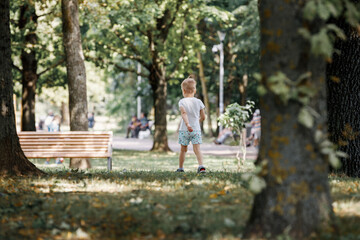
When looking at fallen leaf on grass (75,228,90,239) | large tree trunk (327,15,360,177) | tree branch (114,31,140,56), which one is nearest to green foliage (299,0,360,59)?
fallen leaf on grass (75,228,90,239)

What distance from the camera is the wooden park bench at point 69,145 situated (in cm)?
1253

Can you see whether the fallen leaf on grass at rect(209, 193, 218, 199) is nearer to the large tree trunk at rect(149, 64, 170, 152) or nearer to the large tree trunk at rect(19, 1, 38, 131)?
the large tree trunk at rect(149, 64, 170, 152)

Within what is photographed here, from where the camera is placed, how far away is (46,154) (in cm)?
1262

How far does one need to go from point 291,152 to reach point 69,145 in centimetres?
914

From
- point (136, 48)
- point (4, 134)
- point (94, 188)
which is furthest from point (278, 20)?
point (136, 48)

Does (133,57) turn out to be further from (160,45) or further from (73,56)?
(73,56)

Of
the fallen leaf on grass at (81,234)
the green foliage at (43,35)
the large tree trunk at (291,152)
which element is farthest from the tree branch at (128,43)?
the large tree trunk at (291,152)

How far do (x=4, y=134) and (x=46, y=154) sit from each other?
15.8ft

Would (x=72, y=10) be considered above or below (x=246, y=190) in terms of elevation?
above

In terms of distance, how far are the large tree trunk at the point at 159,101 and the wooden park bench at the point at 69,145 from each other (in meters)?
10.6

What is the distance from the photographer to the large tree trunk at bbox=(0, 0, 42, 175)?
25.9 ft

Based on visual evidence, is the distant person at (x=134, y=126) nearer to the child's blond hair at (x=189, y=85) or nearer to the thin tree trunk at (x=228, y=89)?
the thin tree trunk at (x=228, y=89)

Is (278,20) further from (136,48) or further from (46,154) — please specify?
(136,48)

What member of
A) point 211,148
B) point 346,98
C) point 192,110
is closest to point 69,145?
point 192,110
